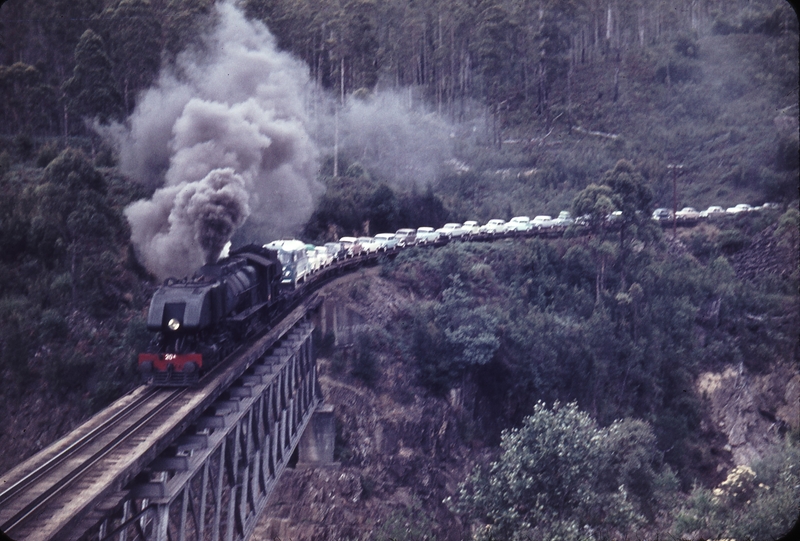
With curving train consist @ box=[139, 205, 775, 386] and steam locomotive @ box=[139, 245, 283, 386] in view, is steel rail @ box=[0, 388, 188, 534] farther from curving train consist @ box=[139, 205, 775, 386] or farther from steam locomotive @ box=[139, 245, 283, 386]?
curving train consist @ box=[139, 205, 775, 386]

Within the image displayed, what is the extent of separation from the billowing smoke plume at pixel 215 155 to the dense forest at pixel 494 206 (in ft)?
0.76

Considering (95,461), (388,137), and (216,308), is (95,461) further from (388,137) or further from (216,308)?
(388,137)

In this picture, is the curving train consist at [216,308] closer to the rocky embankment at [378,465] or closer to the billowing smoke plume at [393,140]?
the rocky embankment at [378,465]

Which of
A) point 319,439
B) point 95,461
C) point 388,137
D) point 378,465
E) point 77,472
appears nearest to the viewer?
point 77,472

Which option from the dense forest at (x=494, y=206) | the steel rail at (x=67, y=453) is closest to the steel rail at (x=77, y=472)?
the steel rail at (x=67, y=453)

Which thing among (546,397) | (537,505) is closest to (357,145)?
(546,397)

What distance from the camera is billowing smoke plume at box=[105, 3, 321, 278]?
64.8 feet

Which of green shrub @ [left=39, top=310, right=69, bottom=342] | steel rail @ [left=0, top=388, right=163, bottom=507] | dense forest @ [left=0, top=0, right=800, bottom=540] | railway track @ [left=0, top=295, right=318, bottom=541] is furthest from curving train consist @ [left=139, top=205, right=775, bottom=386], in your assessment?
green shrub @ [left=39, top=310, right=69, bottom=342]

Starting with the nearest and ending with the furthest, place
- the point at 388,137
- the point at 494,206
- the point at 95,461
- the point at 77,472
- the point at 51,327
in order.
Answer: the point at 77,472 → the point at 95,461 → the point at 51,327 → the point at 494,206 → the point at 388,137

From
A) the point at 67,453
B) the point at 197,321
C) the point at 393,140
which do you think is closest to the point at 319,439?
the point at 197,321

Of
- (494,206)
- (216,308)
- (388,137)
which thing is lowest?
(494,206)

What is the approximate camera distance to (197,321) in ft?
47.6

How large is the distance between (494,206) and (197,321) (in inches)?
1473

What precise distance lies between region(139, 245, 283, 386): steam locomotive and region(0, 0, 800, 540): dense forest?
376 cm
